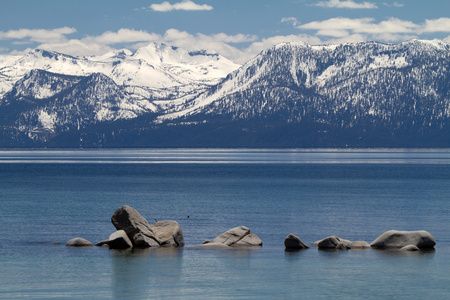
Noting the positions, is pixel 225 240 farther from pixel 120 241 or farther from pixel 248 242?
pixel 120 241

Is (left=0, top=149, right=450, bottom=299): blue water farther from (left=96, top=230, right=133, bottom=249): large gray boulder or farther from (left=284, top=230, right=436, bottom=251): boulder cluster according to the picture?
(left=96, top=230, right=133, bottom=249): large gray boulder

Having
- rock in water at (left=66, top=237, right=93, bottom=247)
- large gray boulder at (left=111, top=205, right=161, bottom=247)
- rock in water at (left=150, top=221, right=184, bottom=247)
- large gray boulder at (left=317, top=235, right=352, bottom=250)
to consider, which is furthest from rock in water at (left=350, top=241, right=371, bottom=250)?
rock in water at (left=66, top=237, right=93, bottom=247)

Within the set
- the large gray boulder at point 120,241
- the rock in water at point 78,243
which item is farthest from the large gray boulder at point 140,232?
the rock in water at point 78,243

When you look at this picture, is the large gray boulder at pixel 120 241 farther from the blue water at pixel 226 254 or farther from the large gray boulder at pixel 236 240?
the large gray boulder at pixel 236 240

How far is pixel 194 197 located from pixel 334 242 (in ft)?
195

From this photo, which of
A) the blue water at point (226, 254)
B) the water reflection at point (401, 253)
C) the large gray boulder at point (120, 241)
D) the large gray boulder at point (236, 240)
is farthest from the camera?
the large gray boulder at point (236, 240)

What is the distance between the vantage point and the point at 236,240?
60.2 meters

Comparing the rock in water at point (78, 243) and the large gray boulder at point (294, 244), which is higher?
the large gray boulder at point (294, 244)

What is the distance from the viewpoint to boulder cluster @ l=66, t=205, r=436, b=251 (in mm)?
57969

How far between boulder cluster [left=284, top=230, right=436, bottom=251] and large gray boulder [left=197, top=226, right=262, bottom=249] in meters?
3.20

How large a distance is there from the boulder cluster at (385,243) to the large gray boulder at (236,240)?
3198 mm

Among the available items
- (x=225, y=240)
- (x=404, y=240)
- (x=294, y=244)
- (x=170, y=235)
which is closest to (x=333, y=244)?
(x=294, y=244)

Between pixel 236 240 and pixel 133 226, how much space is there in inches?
335

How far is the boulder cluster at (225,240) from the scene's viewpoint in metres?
58.0
